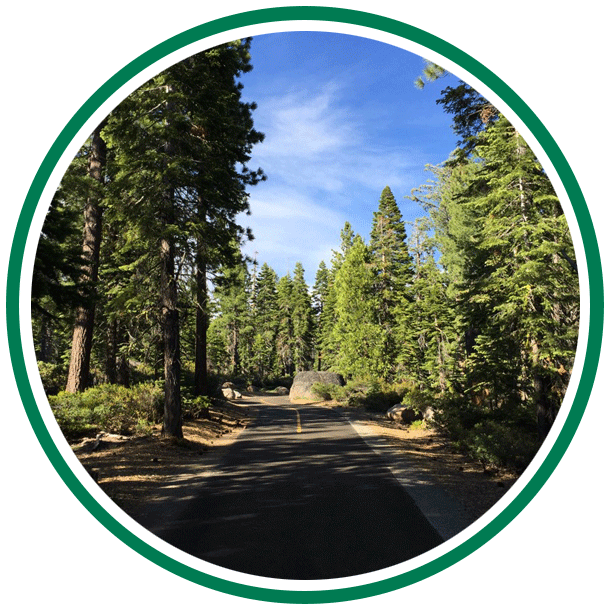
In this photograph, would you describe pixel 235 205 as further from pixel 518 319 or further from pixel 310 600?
pixel 310 600

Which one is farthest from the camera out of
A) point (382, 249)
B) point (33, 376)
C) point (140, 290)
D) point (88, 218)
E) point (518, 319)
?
point (382, 249)

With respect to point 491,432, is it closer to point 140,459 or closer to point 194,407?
point 140,459

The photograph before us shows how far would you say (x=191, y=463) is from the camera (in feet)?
34.1

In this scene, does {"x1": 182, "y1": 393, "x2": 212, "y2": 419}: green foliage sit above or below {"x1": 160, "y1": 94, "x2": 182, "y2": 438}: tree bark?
below

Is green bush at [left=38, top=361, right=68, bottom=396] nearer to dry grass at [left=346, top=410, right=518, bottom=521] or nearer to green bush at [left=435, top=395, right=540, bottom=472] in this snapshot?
dry grass at [left=346, top=410, right=518, bottom=521]

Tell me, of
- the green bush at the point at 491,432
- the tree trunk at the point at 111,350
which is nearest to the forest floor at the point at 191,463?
the green bush at the point at 491,432

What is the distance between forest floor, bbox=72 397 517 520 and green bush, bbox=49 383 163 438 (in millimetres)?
822

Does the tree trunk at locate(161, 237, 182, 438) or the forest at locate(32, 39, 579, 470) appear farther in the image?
the tree trunk at locate(161, 237, 182, 438)

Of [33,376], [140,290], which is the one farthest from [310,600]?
[140,290]

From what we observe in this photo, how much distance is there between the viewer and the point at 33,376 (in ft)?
14.6

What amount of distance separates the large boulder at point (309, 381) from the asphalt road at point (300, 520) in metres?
27.1

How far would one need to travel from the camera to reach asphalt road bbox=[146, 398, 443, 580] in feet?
15.9

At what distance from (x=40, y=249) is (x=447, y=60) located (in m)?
5.79

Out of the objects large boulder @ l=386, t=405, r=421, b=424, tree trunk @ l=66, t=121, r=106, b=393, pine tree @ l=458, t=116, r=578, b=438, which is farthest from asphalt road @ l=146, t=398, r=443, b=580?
large boulder @ l=386, t=405, r=421, b=424
